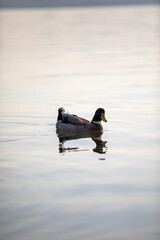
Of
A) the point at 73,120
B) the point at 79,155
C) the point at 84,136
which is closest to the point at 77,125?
the point at 73,120

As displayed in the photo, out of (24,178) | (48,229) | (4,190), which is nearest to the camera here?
(48,229)

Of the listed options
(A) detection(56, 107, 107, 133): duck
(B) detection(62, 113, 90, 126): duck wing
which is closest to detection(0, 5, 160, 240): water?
(A) detection(56, 107, 107, 133): duck

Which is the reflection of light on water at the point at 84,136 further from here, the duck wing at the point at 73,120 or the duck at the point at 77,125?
the duck wing at the point at 73,120

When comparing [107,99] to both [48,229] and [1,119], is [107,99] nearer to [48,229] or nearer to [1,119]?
[1,119]

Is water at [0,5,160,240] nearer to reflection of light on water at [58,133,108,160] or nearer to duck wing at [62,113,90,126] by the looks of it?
reflection of light on water at [58,133,108,160]

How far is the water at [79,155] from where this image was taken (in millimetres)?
7051

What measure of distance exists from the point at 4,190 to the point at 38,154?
84.3 inches

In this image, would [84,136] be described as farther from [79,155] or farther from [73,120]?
[79,155]

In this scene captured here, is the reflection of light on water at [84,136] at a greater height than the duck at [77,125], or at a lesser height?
lesser

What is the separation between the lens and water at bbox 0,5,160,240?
7.05 m

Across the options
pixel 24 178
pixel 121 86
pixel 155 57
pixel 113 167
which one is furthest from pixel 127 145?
pixel 155 57

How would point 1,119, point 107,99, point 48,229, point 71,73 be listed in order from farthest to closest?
point 71,73 < point 107,99 < point 1,119 < point 48,229

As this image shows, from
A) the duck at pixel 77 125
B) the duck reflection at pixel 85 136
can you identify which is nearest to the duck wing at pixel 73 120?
the duck at pixel 77 125

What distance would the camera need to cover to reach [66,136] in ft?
39.6
